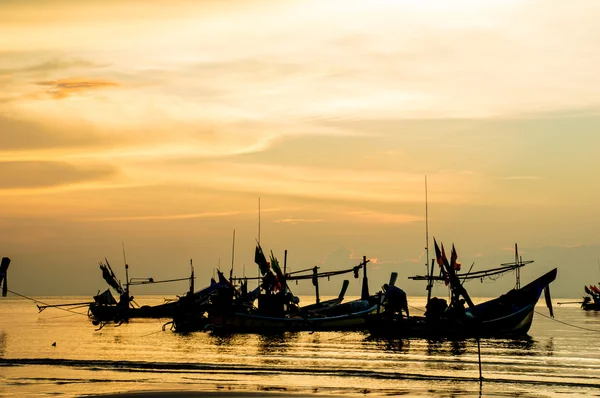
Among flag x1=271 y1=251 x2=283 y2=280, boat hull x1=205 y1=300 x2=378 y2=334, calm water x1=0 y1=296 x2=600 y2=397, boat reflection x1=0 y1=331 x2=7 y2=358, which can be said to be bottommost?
boat reflection x1=0 y1=331 x2=7 y2=358

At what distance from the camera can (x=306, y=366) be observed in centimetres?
4100

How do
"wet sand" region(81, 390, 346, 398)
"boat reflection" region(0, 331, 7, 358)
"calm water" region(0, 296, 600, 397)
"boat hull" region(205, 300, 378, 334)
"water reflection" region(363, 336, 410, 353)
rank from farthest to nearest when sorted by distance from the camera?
1. "boat hull" region(205, 300, 378, 334)
2. "boat reflection" region(0, 331, 7, 358)
3. "water reflection" region(363, 336, 410, 353)
4. "calm water" region(0, 296, 600, 397)
5. "wet sand" region(81, 390, 346, 398)

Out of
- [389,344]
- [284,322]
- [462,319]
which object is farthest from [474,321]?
[284,322]

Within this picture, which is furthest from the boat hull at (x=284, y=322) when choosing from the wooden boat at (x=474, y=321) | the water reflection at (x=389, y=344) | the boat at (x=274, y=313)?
the wooden boat at (x=474, y=321)

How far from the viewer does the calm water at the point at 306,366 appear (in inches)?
1266

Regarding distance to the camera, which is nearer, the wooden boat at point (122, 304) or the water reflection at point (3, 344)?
the water reflection at point (3, 344)

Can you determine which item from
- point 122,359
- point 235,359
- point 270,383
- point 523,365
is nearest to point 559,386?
point 523,365

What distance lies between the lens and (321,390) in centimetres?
3141

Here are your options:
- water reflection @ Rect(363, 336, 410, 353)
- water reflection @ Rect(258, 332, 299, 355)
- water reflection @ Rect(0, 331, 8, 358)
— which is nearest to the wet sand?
water reflection @ Rect(258, 332, 299, 355)

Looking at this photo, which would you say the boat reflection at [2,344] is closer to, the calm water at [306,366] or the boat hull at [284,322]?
the calm water at [306,366]

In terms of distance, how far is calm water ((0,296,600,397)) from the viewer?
1266 inches

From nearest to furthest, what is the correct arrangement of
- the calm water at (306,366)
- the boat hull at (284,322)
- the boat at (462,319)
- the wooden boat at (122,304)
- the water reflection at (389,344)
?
the calm water at (306,366) < the water reflection at (389,344) < the boat at (462,319) < the boat hull at (284,322) < the wooden boat at (122,304)

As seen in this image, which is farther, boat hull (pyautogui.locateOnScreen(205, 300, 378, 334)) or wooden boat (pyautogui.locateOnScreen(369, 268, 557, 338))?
boat hull (pyautogui.locateOnScreen(205, 300, 378, 334))

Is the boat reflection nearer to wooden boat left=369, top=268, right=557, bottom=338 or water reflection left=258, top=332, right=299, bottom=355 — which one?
water reflection left=258, top=332, right=299, bottom=355
